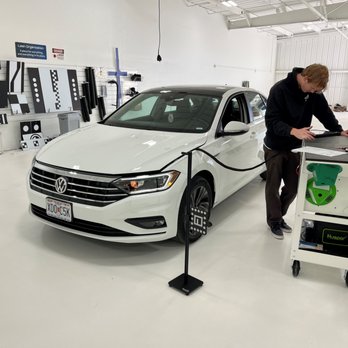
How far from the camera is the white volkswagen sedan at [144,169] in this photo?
7.16 feet

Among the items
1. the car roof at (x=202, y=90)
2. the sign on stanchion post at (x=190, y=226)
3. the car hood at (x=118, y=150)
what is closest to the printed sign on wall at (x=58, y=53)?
the car roof at (x=202, y=90)

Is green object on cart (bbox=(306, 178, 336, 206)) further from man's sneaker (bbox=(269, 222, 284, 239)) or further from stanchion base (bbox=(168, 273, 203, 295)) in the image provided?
stanchion base (bbox=(168, 273, 203, 295))

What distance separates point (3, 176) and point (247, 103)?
331cm

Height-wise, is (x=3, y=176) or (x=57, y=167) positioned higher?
(x=57, y=167)

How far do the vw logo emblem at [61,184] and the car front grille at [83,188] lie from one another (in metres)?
0.02

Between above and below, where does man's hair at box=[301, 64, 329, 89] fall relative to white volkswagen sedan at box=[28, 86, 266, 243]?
above

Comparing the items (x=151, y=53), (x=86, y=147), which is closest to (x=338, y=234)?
(x=86, y=147)

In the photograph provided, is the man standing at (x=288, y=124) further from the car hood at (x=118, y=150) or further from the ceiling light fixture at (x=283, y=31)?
the ceiling light fixture at (x=283, y=31)

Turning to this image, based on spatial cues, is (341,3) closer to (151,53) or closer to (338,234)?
(151,53)

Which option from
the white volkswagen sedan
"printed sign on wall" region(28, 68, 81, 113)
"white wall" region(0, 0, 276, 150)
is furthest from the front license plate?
"printed sign on wall" region(28, 68, 81, 113)

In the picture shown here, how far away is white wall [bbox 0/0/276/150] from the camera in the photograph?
5988mm

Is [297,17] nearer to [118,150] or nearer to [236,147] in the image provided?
[236,147]

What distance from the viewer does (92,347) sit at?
1612 mm

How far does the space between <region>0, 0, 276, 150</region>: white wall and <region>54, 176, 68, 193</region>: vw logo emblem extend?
430 cm
